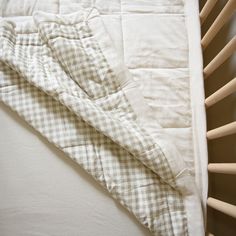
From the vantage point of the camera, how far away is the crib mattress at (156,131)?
78 cm

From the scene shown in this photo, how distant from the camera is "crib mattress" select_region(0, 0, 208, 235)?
2.57ft

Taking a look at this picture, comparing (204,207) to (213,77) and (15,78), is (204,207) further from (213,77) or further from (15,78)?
(15,78)

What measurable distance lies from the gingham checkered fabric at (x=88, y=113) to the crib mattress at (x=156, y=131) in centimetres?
5

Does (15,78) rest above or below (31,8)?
below

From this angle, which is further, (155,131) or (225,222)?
(225,222)

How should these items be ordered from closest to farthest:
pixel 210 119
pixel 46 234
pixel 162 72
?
pixel 46 234
pixel 162 72
pixel 210 119

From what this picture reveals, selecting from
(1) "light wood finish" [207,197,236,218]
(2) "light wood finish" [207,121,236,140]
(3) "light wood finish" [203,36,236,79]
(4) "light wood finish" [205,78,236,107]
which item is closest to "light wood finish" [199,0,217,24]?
(3) "light wood finish" [203,36,236,79]

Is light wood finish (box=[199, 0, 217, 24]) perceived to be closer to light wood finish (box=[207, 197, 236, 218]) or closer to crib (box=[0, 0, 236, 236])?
crib (box=[0, 0, 236, 236])

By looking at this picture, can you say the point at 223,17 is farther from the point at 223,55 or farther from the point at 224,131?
the point at 224,131

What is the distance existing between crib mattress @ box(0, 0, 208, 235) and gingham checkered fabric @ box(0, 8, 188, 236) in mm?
49

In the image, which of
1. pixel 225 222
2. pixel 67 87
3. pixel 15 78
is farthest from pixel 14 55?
pixel 225 222

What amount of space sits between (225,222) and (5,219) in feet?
2.39

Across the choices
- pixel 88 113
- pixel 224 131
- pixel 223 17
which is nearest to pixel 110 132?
pixel 88 113

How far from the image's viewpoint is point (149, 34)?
3.07ft
